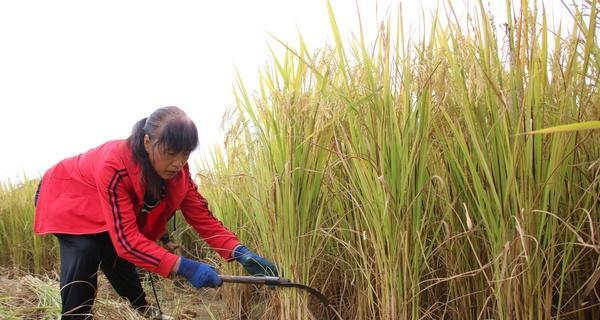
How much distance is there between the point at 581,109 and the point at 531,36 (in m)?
0.34

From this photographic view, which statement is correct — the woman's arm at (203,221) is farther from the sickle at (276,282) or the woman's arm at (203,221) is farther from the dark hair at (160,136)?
the sickle at (276,282)

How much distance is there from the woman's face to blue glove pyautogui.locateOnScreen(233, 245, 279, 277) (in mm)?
457

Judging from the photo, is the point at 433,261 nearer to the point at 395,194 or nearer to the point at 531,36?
the point at 395,194

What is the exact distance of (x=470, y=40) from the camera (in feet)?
5.14

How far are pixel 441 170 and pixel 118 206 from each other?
130 centimetres

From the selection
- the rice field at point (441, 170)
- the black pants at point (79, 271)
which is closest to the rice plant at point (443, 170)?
the rice field at point (441, 170)

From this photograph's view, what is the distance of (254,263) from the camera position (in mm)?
2186

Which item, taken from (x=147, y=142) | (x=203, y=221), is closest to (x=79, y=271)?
(x=203, y=221)

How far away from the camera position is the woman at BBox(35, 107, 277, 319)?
205cm

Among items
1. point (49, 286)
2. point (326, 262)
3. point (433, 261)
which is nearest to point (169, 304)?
point (49, 286)

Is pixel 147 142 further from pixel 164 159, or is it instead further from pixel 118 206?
pixel 118 206

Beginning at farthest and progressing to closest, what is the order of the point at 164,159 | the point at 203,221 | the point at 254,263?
the point at 203,221
the point at 254,263
the point at 164,159

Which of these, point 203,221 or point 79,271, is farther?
point 203,221

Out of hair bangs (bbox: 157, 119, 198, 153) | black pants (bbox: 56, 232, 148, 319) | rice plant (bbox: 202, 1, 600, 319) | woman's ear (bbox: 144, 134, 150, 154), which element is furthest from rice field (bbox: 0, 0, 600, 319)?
black pants (bbox: 56, 232, 148, 319)
